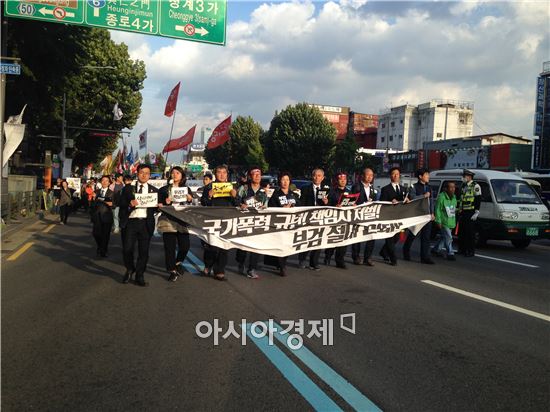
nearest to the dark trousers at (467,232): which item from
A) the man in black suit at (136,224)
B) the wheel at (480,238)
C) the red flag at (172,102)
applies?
the wheel at (480,238)

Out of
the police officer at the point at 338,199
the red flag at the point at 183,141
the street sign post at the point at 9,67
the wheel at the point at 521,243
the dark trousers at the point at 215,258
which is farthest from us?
the red flag at the point at 183,141

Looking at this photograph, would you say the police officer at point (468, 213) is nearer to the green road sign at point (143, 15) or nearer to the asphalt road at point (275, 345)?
the asphalt road at point (275, 345)

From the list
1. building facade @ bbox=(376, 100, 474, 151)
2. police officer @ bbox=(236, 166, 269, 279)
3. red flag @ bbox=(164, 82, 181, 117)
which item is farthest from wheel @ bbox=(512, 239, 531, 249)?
building facade @ bbox=(376, 100, 474, 151)

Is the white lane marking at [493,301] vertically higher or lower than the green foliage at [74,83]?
lower

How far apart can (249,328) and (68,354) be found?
187 cm

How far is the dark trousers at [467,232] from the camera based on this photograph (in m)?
11.1

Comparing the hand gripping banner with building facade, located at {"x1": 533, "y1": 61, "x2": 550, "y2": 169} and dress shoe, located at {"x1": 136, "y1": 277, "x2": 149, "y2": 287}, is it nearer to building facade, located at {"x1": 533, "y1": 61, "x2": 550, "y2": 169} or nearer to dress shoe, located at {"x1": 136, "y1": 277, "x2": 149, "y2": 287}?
dress shoe, located at {"x1": 136, "y1": 277, "x2": 149, "y2": 287}

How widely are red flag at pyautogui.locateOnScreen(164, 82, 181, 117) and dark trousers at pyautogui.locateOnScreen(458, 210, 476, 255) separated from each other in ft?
35.8

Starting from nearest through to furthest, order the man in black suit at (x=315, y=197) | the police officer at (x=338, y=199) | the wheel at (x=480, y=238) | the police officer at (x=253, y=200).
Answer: the police officer at (x=253, y=200)
the man in black suit at (x=315, y=197)
the police officer at (x=338, y=199)
the wheel at (x=480, y=238)

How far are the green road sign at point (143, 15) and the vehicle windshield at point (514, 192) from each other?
29.1 feet

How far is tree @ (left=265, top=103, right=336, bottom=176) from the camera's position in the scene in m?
51.8

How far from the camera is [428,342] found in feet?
16.2

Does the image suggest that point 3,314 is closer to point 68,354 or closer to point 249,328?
point 68,354

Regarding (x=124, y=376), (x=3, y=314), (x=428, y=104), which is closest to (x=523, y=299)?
(x=124, y=376)
